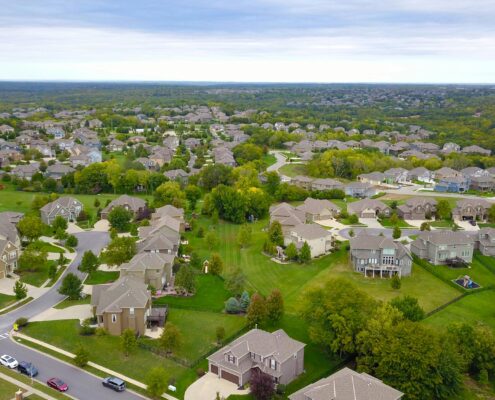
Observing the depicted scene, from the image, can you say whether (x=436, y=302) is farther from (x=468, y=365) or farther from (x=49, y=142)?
(x=49, y=142)

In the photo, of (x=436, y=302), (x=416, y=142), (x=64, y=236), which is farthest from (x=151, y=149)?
(x=436, y=302)

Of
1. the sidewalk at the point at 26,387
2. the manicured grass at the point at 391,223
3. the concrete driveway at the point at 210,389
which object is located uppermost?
the sidewalk at the point at 26,387

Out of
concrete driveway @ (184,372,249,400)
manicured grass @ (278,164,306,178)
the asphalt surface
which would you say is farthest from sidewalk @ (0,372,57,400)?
manicured grass @ (278,164,306,178)

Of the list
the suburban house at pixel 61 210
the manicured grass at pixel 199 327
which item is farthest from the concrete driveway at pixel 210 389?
the suburban house at pixel 61 210

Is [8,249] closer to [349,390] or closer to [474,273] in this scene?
[349,390]

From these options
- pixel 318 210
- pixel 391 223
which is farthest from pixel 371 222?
pixel 318 210

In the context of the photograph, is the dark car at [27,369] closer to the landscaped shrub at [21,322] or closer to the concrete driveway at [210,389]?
the landscaped shrub at [21,322]
